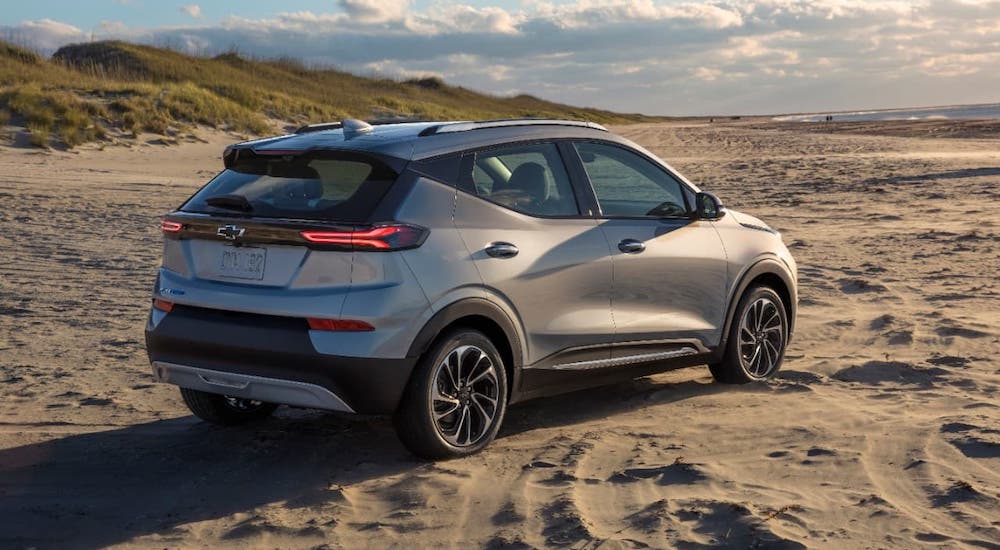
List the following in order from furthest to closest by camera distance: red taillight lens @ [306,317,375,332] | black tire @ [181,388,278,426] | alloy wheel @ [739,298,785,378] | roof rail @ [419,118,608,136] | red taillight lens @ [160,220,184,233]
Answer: alloy wheel @ [739,298,785,378]
black tire @ [181,388,278,426]
roof rail @ [419,118,608,136]
red taillight lens @ [160,220,184,233]
red taillight lens @ [306,317,375,332]

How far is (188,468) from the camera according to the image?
6281 mm

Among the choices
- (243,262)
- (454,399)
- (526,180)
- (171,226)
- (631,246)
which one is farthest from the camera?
(631,246)

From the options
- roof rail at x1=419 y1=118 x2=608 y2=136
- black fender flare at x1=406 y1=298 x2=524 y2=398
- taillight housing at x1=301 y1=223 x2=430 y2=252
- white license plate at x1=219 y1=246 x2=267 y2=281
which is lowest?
black fender flare at x1=406 y1=298 x2=524 y2=398

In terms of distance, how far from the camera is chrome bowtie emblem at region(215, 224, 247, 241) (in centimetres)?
597

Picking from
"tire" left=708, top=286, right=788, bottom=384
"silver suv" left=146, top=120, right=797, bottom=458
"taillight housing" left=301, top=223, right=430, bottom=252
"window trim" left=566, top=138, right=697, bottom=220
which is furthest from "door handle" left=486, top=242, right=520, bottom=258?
"tire" left=708, top=286, right=788, bottom=384

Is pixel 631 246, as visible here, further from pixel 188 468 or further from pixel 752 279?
pixel 188 468

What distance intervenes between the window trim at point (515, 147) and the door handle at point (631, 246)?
245 millimetres

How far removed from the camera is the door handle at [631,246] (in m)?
7.01

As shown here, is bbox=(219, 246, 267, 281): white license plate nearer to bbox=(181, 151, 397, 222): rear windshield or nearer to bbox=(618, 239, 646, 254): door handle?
bbox=(181, 151, 397, 222): rear windshield

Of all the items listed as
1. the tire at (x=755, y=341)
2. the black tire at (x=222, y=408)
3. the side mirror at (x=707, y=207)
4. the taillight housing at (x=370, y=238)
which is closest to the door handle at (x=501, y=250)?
the taillight housing at (x=370, y=238)

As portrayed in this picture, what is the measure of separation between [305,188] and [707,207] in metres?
2.64

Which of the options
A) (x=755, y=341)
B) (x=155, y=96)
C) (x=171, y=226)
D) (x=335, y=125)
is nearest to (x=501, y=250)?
(x=335, y=125)

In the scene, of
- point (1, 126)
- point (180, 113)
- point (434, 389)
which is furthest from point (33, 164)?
point (434, 389)

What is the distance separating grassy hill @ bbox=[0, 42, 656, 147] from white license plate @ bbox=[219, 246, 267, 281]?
21.9m
